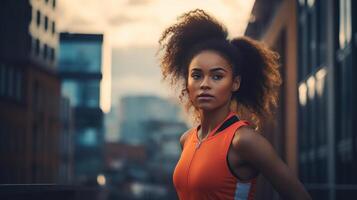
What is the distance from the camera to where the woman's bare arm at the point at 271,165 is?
333cm

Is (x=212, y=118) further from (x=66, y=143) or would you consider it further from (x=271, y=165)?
(x=66, y=143)

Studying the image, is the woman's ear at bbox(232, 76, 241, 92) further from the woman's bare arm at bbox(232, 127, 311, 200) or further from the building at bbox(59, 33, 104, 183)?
the building at bbox(59, 33, 104, 183)

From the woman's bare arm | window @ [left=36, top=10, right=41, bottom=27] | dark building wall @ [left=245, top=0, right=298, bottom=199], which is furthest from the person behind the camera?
window @ [left=36, top=10, right=41, bottom=27]

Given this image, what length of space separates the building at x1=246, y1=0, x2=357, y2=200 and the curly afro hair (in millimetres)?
6763

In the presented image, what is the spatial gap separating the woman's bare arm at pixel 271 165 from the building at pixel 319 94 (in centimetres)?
731

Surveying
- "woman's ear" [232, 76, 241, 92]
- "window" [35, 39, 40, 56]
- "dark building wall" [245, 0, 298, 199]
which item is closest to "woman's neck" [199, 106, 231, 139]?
"woman's ear" [232, 76, 241, 92]

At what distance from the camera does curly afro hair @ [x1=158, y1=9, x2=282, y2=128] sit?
385 cm

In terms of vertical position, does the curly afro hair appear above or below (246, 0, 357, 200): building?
below

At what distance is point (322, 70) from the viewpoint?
17688mm

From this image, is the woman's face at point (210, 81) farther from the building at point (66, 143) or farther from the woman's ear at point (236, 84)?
the building at point (66, 143)

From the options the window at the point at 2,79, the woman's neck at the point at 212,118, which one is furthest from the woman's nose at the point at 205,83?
the window at the point at 2,79

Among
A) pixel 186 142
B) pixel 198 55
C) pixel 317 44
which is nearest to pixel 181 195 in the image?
pixel 186 142

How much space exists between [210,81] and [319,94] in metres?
15.1

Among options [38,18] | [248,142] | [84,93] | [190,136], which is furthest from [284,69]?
[84,93]
